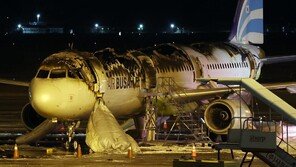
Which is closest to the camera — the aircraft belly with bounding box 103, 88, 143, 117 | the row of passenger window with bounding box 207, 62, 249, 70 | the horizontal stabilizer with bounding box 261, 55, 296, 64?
the aircraft belly with bounding box 103, 88, 143, 117

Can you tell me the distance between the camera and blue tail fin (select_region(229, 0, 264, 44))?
48.1m

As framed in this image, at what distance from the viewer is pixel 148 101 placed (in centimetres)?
3731

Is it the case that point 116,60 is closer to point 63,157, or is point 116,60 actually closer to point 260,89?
point 63,157

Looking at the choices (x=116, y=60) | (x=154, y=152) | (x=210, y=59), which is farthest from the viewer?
(x=210, y=59)

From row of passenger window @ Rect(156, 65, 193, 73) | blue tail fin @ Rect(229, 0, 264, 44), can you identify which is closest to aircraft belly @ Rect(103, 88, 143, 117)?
row of passenger window @ Rect(156, 65, 193, 73)

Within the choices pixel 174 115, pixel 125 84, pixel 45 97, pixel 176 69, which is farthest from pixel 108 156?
pixel 176 69

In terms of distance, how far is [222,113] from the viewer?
36.5m

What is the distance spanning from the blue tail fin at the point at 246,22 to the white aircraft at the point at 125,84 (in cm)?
331

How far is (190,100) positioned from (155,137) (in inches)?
94.9

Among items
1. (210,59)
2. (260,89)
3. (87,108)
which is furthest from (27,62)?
(260,89)

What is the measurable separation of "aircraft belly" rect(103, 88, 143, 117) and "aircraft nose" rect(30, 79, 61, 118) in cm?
250

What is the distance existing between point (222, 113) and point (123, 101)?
389 cm

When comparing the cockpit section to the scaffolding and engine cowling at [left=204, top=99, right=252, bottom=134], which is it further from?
engine cowling at [left=204, top=99, right=252, bottom=134]

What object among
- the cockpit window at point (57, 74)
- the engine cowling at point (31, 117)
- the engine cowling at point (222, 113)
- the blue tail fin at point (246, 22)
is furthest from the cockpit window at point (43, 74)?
the blue tail fin at point (246, 22)
